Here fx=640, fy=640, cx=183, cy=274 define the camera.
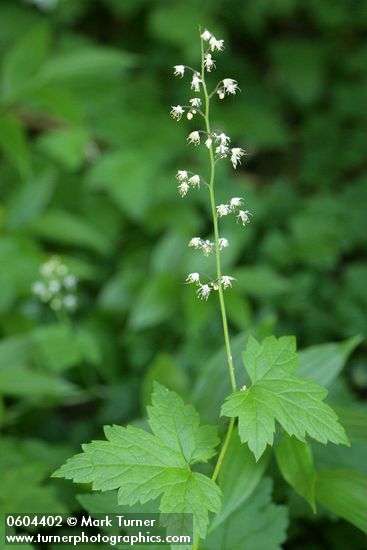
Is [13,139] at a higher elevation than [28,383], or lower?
higher

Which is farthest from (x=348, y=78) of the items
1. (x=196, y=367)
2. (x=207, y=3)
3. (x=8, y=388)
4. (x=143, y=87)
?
(x=8, y=388)

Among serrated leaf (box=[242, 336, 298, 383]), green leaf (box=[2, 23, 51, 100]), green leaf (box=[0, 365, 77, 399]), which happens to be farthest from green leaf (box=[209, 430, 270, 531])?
green leaf (box=[2, 23, 51, 100])

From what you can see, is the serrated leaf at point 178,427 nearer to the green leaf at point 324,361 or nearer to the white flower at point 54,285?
the green leaf at point 324,361

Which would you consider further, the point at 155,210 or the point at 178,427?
the point at 155,210

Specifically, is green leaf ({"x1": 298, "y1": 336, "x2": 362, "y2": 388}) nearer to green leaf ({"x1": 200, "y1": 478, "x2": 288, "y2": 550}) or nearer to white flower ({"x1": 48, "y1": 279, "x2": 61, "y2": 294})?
green leaf ({"x1": 200, "y1": 478, "x2": 288, "y2": 550})

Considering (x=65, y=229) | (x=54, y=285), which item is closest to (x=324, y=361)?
(x=54, y=285)

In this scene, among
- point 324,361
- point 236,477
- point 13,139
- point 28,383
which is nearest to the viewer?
point 236,477

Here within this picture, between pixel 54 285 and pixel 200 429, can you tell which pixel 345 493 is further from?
pixel 54 285

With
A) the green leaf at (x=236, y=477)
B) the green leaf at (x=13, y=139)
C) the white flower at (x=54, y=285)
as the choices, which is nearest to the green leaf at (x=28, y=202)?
the green leaf at (x=13, y=139)
